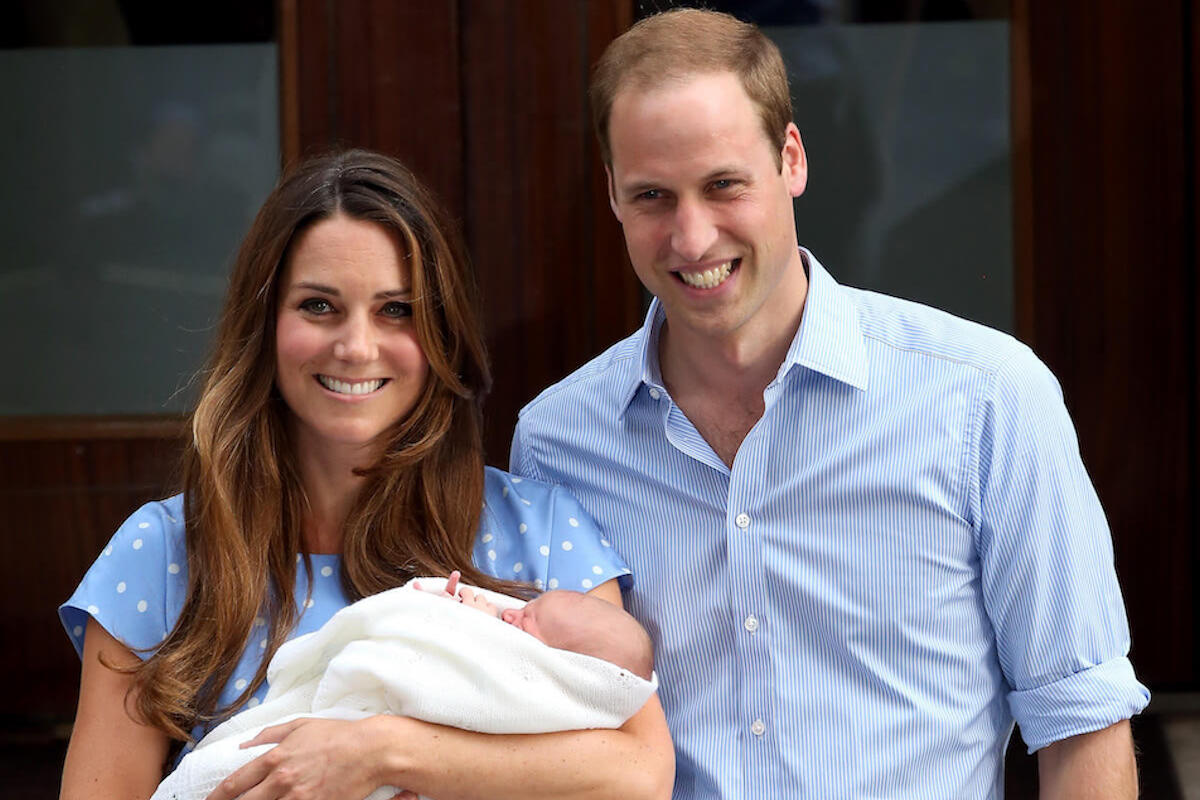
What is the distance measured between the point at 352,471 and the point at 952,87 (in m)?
1.36

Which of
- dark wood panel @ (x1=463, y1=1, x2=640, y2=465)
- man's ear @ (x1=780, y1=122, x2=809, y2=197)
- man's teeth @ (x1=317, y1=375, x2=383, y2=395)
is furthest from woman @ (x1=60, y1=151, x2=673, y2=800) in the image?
dark wood panel @ (x1=463, y1=1, x2=640, y2=465)

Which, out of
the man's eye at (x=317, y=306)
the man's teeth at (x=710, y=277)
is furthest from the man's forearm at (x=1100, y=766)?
the man's eye at (x=317, y=306)

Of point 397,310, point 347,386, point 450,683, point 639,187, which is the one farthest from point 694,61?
point 450,683

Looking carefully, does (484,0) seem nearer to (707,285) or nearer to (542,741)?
(707,285)

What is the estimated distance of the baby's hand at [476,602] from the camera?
82.2 inches

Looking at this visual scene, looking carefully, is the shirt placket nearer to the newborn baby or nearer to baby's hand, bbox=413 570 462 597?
the newborn baby

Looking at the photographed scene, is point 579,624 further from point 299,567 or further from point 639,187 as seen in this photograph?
point 639,187

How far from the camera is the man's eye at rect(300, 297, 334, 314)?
226 centimetres

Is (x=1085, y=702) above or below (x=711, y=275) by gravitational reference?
below

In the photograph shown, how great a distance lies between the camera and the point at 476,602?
2102 mm

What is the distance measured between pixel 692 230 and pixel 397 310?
0.45 metres

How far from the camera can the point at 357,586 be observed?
2.26 meters

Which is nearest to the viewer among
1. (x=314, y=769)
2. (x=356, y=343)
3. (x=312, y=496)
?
(x=314, y=769)

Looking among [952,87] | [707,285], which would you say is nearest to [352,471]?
[707,285]
